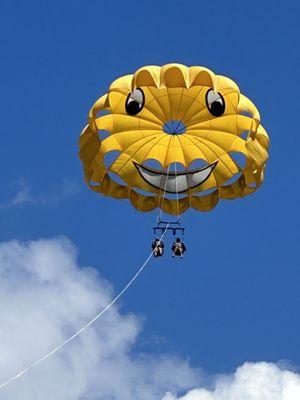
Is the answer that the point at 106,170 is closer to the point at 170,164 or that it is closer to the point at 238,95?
the point at 170,164

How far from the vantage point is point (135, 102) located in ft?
145

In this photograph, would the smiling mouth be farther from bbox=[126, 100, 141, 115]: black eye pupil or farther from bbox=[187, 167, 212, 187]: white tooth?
bbox=[126, 100, 141, 115]: black eye pupil

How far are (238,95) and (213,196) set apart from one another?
3810 mm

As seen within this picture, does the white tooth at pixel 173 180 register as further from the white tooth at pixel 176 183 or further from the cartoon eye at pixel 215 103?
the cartoon eye at pixel 215 103

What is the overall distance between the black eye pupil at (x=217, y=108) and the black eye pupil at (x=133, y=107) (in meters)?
2.37

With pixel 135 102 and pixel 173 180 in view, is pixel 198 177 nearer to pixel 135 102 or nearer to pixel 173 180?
pixel 173 180

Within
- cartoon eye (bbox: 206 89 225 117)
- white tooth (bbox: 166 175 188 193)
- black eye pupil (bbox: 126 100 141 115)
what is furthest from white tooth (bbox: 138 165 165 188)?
cartoon eye (bbox: 206 89 225 117)

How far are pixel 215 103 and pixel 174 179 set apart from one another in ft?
10.7

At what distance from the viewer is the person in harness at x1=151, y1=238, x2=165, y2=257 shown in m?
43.7

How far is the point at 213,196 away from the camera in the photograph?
4516cm

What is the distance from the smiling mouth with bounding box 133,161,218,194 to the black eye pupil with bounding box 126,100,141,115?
6.49ft

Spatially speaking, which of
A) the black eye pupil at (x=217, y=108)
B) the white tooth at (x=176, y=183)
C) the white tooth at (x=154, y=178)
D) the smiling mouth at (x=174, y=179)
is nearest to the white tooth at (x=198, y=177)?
the smiling mouth at (x=174, y=179)

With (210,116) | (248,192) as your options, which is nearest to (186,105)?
(210,116)

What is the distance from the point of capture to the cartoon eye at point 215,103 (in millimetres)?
43688
